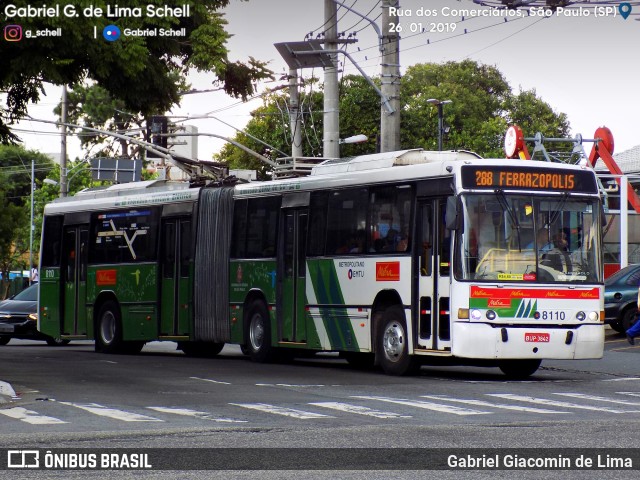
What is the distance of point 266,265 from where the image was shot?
24078 mm

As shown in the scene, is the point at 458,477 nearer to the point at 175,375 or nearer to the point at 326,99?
the point at 175,375

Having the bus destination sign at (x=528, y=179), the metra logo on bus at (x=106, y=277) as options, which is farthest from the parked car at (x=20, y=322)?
the bus destination sign at (x=528, y=179)

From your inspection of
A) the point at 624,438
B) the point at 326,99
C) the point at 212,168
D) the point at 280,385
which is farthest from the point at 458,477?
the point at 326,99

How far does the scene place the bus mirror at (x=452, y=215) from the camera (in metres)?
19.1

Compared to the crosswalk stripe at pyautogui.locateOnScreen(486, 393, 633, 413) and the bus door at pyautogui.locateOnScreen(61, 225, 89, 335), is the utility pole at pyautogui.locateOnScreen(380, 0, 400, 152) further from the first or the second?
the crosswalk stripe at pyautogui.locateOnScreen(486, 393, 633, 413)

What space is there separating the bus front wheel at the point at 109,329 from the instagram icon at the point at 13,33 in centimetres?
1178

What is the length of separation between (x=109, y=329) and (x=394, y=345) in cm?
1016

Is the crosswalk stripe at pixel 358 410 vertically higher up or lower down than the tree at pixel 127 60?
lower down

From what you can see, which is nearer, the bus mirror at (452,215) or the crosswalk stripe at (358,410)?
the crosswalk stripe at (358,410)

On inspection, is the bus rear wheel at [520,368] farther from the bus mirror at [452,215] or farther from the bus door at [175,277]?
the bus door at [175,277]

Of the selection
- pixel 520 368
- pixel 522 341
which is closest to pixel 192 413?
pixel 522 341
